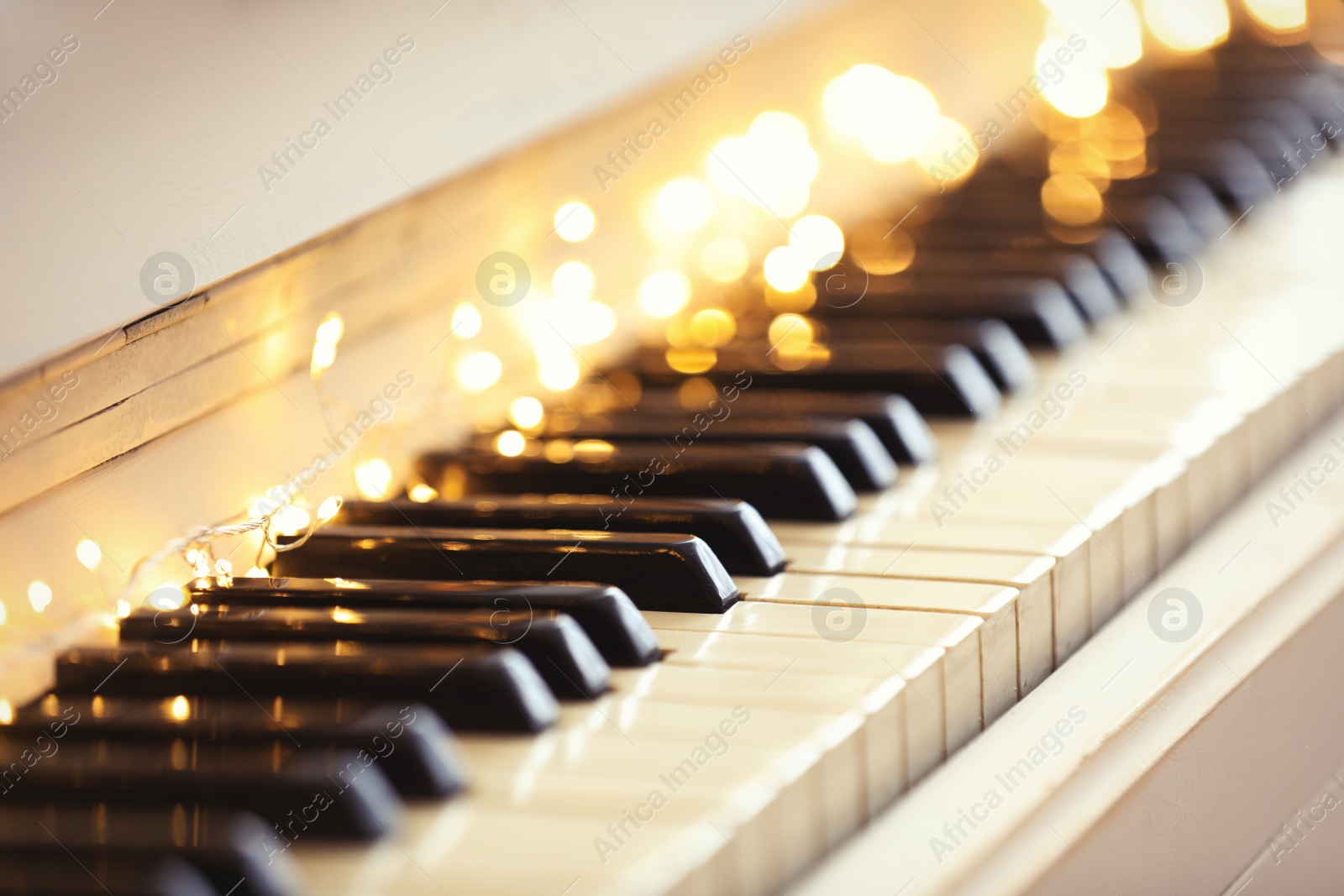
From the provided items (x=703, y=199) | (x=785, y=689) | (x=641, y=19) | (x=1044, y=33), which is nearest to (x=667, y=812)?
(x=785, y=689)

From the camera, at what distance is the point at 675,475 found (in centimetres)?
152

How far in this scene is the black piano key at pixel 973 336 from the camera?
1872 mm

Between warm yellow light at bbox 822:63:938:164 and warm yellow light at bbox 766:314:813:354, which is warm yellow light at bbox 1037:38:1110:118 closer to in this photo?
warm yellow light at bbox 822:63:938:164

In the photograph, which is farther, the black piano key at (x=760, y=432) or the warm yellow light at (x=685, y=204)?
the warm yellow light at (x=685, y=204)

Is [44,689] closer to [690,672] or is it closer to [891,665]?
[690,672]

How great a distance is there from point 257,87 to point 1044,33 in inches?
88.2

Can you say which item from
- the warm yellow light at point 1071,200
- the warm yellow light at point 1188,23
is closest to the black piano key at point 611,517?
the warm yellow light at point 1071,200

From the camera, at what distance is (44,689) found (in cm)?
115

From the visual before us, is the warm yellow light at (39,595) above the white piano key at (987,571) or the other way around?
above

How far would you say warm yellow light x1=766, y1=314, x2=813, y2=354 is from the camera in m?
1.93

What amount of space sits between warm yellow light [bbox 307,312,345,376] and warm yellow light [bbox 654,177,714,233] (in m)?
0.69

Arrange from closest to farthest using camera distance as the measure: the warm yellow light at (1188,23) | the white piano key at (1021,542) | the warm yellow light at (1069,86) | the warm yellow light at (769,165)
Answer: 1. the white piano key at (1021,542)
2. the warm yellow light at (769,165)
3. the warm yellow light at (1069,86)
4. the warm yellow light at (1188,23)

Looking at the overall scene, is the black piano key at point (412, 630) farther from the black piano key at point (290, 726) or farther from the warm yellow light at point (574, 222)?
the warm yellow light at point (574, 222)

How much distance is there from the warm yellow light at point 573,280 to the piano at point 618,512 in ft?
0.04
